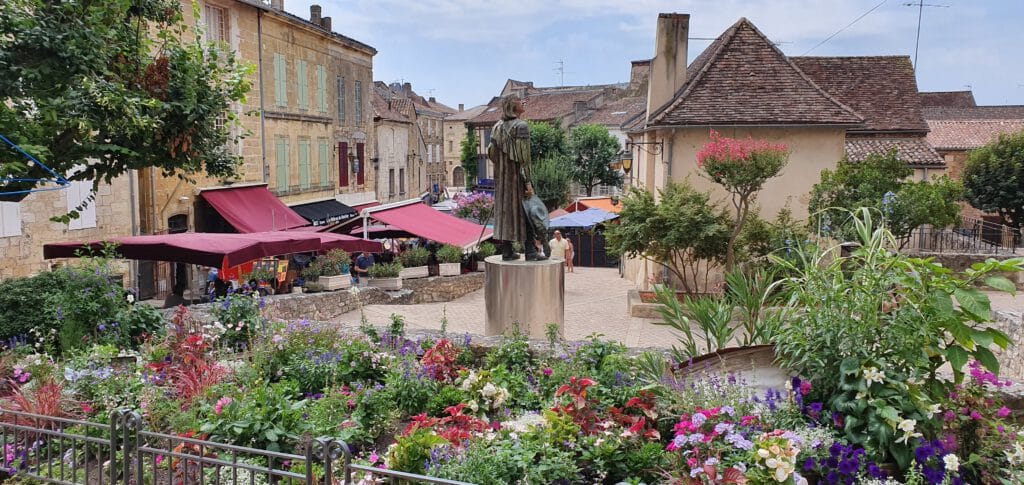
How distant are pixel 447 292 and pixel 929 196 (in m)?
11.2

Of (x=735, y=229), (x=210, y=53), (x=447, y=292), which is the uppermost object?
(x=210, y=53)

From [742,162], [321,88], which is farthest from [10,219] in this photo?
[321,88]

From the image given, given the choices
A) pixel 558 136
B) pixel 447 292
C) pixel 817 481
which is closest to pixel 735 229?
pixel 447 292

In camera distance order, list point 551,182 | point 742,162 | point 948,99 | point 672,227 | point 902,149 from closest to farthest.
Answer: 1. point 742,162
2. point 672,227
3. point 902,149
4. point 551,182
5. point 948,99

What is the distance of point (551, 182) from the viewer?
43531 millimetres

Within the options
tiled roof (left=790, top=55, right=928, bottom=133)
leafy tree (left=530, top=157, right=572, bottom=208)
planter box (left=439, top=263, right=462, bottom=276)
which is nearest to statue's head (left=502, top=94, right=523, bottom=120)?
planter box (left=439, top=263, right=462, bottom=276)

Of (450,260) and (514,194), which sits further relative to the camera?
(450,260)

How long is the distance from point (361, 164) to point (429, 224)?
46.5 ft

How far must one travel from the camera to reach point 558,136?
47.9 metres

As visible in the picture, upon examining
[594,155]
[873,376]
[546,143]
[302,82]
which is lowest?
[873,376]

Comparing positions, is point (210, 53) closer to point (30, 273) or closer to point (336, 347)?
point (336, 347)

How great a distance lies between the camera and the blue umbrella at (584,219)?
1069 inches

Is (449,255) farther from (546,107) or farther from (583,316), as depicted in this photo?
(546,107)

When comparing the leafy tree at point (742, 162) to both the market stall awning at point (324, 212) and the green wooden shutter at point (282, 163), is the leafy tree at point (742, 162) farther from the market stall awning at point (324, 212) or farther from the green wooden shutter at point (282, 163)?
Result: the market stall awning at point (324, 212)
